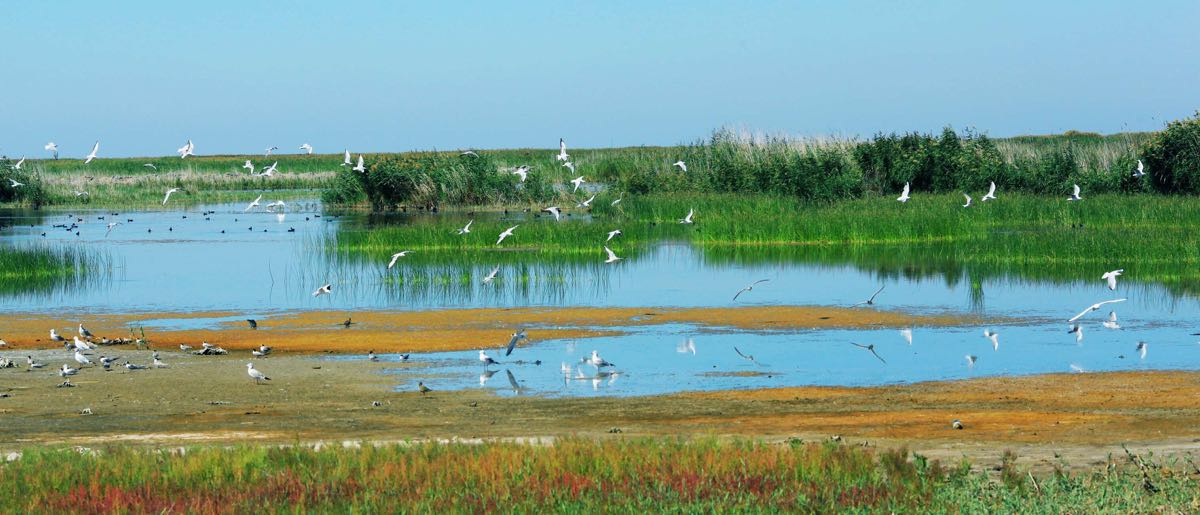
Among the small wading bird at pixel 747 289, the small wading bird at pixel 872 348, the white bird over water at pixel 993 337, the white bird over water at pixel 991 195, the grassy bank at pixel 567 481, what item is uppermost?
the white bird over water at pixel 991 195

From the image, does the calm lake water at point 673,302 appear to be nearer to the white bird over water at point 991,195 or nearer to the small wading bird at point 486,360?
the small wading bird at point 486,360

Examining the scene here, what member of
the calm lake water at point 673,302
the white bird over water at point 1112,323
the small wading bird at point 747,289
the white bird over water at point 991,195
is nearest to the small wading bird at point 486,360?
the calm lake water at point 673,302

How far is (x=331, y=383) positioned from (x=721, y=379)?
16.0 ft

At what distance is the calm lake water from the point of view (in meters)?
19.2

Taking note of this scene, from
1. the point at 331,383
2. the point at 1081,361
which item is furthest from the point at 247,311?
the point at 1081,361

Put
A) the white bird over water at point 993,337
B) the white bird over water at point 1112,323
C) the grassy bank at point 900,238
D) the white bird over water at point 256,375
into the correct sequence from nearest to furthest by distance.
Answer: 1. the white bird over water at point 256,375
2. the white bird over water at point 993,337
3. the white bird over water at point 1112,323
4. the grassy bank at point 900,238

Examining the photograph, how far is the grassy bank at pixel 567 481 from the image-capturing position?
9.94m

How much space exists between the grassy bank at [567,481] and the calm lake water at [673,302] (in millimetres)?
6102

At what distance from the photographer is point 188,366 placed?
20281 mm

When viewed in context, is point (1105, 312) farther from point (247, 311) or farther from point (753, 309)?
point (247, 311)

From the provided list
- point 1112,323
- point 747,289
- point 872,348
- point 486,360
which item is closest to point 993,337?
point 872,348

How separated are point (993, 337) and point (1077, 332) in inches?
66.4

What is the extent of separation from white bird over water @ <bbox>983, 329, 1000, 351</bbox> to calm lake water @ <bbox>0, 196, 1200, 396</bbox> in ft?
0.36

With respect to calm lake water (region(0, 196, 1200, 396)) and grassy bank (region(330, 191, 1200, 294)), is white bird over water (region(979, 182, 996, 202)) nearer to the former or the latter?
grassy bank (region(330, 191, 1200, 294))
